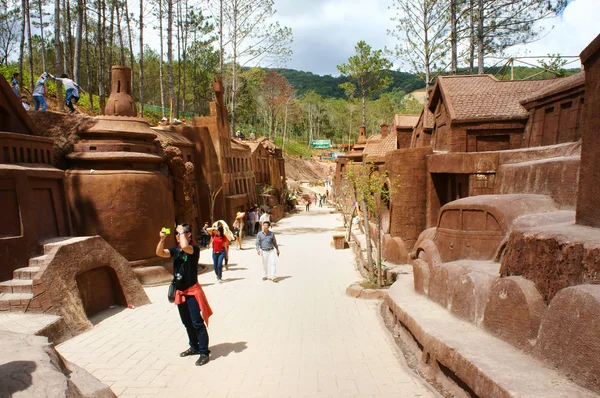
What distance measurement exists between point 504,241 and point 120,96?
11014 millimetres

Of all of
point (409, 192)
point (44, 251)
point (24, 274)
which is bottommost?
point (24, 274)

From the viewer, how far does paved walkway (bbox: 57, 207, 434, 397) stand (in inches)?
219

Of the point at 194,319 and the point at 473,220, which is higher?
the point at 473,220

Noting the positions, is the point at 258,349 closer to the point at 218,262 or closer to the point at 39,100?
the point at 218,262

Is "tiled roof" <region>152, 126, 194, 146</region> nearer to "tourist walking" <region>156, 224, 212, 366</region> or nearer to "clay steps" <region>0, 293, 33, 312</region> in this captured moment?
"clay steps" <region>0, 293, 33, 312</region>

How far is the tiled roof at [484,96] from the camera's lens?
11.4 m

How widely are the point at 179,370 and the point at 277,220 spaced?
2649 centimetres

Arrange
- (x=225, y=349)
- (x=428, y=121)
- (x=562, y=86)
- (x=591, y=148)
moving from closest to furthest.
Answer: (x=591, y=148) → (x=225, y=349) → (x=562, y=86) → (x=428, y=121)

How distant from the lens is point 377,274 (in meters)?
10.9

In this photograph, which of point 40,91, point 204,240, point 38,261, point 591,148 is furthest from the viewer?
point 204,240

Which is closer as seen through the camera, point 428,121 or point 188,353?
point 188,353

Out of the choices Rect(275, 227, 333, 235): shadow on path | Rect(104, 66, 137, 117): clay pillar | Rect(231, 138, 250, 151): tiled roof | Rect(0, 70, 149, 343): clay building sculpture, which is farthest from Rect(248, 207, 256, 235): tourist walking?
Rect(0, 70, 149, 343): clay building sculpture

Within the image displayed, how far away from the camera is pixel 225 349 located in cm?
686

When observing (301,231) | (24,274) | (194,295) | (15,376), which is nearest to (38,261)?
(24,274)
